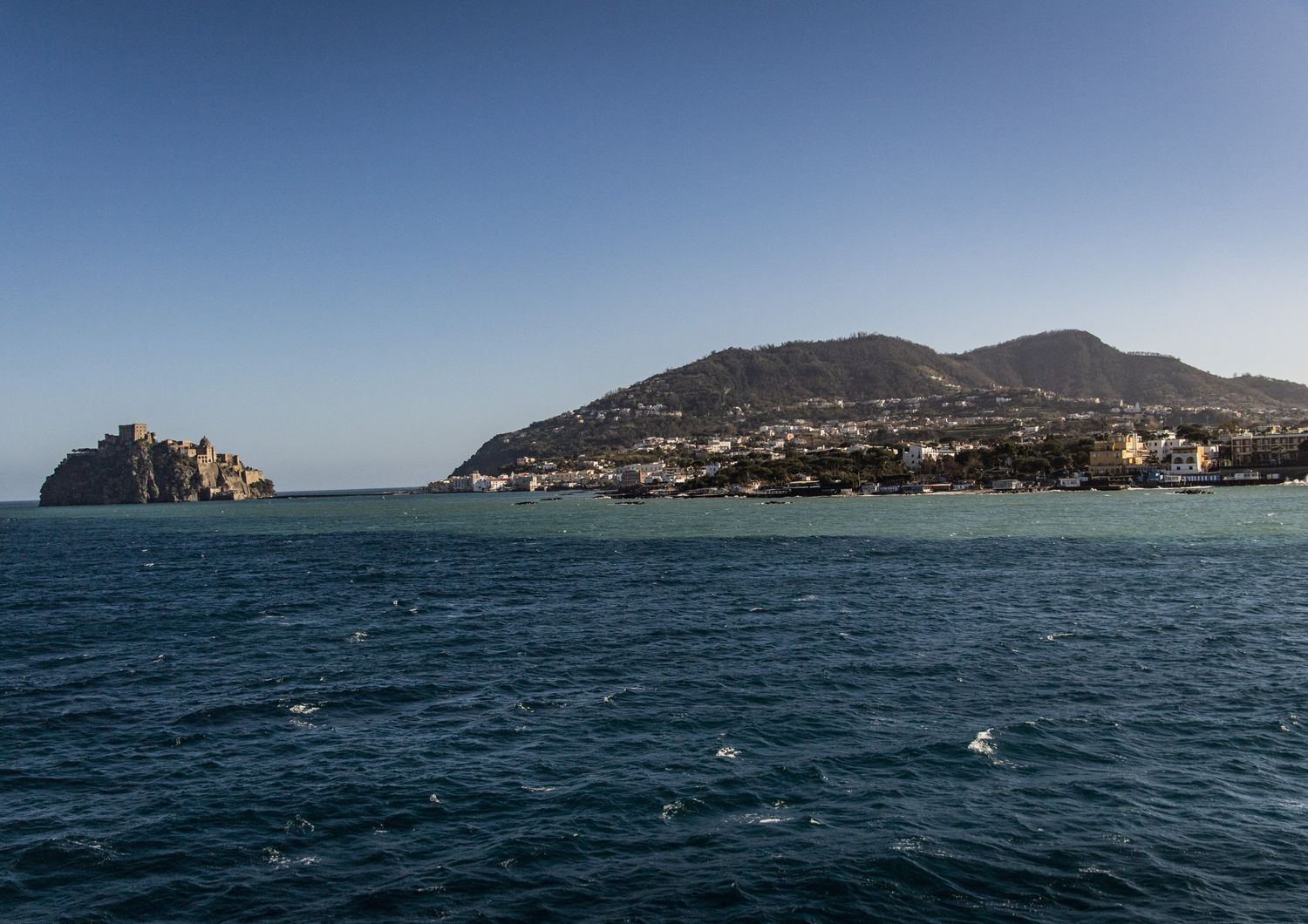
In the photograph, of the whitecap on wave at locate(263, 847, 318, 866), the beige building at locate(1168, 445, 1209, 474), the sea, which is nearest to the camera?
the sea

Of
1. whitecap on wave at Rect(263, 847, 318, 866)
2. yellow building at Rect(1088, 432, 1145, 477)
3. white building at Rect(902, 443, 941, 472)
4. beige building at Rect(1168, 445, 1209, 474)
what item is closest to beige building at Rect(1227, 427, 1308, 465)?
beige building at Rect(1168, 445, 1209, 474)

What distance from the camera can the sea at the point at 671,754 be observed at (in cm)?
1341

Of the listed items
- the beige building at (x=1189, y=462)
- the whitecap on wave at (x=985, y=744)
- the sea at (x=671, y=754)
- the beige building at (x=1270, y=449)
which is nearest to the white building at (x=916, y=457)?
the beige building at (x=1189, y=462)

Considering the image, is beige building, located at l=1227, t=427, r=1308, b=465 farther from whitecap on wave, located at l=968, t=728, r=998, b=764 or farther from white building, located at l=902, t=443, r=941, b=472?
whitecap on wave, located at l=968, t=728, r=998, b=764

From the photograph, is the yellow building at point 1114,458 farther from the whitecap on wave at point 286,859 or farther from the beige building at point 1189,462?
the whitecap on wave at point 286,859

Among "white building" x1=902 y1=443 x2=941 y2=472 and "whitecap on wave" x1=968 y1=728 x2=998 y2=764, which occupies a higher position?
"white building" x1=902 y1=443 x2=941 y2=472

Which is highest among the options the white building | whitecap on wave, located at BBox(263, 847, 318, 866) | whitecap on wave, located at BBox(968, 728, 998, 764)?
the white building

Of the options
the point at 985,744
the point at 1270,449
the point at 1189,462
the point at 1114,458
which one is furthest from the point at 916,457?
the point at 985,744

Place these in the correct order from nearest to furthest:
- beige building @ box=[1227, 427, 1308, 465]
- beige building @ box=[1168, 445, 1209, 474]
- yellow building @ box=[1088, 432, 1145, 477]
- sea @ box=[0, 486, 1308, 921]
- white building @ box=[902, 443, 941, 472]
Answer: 1. sea @ box=[0, 486, 1308, 921]
2. beige building @ box=[1168, 445, 1209, 474]
3. beige building @ box=[1227, 427, 1308, 465]
4. yellow building @ box=[1088, 432, 1145, 477]
5. white building @ box=[902, 443, 941, 472]

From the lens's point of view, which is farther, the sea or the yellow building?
the yellow building

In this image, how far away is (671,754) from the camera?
1922 cm

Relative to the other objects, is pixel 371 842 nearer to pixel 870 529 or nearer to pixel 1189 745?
pixel 1189 745

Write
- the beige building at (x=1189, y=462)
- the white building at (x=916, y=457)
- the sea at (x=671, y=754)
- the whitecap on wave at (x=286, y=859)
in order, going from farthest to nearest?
the white building at (x=916, y=457)
the beige building at (x=1189, y=462)
the whitecap on wave at (x=286, y=859)
the sea at (x=671, y=754)

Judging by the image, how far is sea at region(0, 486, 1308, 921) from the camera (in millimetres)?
13414
